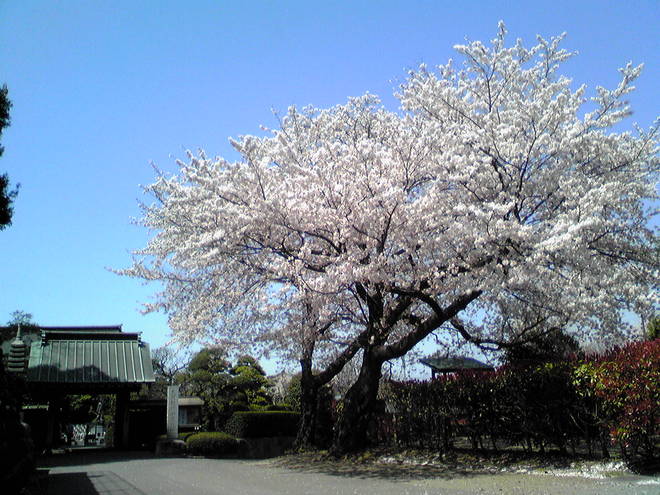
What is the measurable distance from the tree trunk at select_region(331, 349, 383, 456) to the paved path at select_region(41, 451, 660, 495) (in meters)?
1.41

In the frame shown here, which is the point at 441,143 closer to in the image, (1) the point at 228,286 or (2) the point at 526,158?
(2) the point at 526,158

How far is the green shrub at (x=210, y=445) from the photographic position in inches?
618

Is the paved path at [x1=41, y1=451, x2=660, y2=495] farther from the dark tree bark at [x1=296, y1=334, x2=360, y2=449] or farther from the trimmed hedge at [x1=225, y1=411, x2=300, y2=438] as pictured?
the trimmed hedge at [x1=225, y1=411, x2=300, y2=438]

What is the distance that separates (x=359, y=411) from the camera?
39.6ft

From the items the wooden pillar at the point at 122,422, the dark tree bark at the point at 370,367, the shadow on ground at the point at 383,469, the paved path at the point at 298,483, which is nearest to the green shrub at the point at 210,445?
the paved path at the point at 298,483

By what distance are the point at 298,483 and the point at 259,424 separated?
8.30 m

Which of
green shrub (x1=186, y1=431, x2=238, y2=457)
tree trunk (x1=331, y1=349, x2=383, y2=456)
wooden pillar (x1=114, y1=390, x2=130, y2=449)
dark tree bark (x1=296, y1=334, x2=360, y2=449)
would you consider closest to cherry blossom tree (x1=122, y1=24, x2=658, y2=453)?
tree trunk (x1=331, y1=349, x2=383, y2=456)

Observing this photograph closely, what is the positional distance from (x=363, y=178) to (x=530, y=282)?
3419 millimetres

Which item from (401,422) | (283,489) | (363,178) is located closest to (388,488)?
(283,489)

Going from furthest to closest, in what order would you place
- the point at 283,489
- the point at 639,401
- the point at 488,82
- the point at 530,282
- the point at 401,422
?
1. the point at 401,422
2. the point at 488,82
3. the point at 530,282
4. the point at 283,489
5. the point at 639,401

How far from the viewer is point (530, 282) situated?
934 centimetres

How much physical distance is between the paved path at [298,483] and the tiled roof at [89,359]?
15.5 feet

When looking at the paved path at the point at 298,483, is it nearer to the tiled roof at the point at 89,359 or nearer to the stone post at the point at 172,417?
the stone post at the point at 172,417

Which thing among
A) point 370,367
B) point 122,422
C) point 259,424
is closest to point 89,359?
point 122,422
